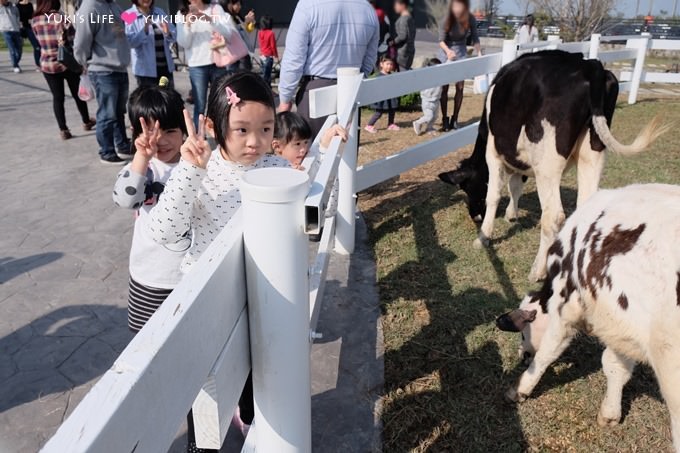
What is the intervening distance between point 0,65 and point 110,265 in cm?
1468

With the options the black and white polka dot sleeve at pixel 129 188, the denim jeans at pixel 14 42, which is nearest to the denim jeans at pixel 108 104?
the black and white polka dot sleeve at pixel 129 188

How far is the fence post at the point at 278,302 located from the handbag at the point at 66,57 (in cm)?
651

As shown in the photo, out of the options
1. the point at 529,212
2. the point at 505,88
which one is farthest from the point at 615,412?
the point at 529,212

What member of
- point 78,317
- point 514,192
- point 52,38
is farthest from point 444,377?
point 52,38

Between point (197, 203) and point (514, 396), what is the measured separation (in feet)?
6.29

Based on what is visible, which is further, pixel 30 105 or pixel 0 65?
pixel 0 65

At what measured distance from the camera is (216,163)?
1.98 metres

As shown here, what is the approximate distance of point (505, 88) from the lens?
4348 mm

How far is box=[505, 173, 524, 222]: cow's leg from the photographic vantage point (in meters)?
4.97

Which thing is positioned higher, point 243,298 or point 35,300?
point 243,298

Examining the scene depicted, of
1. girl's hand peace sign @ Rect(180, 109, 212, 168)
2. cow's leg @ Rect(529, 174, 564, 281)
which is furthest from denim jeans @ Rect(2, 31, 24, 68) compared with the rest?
girl's hand peace sign @ Rect(180, 109, 212, 168)

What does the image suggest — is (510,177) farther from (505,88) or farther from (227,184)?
(227,184)

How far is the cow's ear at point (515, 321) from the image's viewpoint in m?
2.71

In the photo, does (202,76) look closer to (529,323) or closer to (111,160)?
(111,160)
